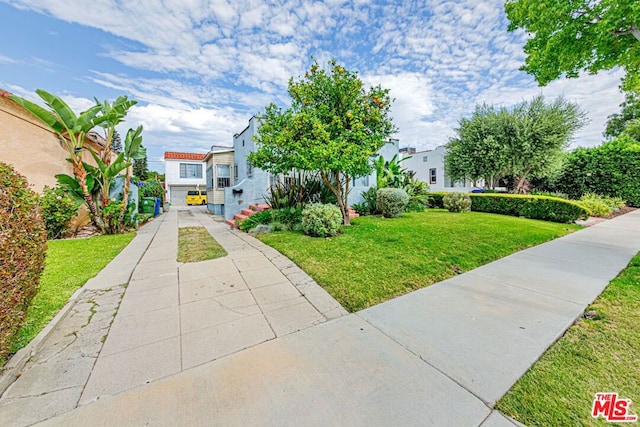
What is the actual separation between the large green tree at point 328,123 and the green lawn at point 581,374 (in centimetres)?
501

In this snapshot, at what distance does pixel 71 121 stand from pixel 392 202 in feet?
34.4

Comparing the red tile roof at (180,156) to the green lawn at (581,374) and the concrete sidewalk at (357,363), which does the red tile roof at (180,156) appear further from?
the green lawn at (581,374)

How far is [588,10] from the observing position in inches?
187

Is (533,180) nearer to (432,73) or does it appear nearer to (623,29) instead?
(432,73)

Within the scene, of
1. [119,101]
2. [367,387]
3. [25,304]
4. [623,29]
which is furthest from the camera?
[119,101]

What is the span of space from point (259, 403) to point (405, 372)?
3.82ft

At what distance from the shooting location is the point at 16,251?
2004mm

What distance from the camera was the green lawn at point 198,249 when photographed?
5125mm

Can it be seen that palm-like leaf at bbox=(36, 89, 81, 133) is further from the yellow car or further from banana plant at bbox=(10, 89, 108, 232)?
the yellow car

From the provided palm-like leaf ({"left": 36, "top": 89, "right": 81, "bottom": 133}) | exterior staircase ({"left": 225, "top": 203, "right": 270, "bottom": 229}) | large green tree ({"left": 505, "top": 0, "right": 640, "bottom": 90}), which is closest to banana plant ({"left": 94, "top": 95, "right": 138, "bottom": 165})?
palm-like leaf ({"left": 36, "top": 89, "right": 81, "bottom": 133})

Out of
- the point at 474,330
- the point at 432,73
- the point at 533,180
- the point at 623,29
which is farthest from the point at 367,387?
the point at 533,180

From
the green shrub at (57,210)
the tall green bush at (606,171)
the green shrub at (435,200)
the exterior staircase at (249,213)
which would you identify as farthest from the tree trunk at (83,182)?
the tall green bush at (606,171)

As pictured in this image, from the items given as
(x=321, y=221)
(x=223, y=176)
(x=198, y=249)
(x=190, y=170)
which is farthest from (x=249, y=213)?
(x=190, y=170)

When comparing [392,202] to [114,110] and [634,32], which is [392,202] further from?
[114,110]
